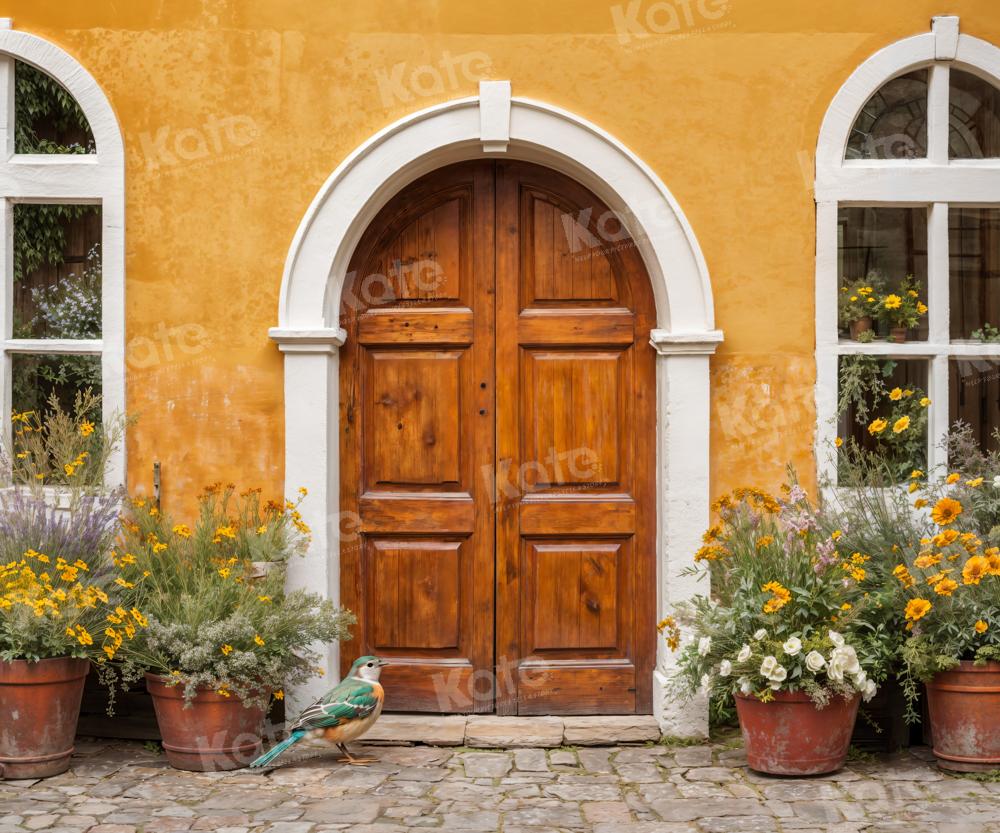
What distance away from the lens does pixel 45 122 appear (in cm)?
576

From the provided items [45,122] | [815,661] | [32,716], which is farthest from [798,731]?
[45,122]

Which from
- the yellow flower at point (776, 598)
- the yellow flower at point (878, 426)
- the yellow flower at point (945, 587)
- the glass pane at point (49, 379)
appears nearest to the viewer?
the yellow flower at point (945, 587)

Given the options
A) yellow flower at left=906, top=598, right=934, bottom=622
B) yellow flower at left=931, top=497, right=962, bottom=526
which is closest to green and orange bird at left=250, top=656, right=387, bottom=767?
yellow flower at left=906, top=598, right=934, bottom=622

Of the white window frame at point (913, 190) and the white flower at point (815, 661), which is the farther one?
the white window frame at point (913, 190)

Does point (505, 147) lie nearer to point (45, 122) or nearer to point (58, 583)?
point (45, 122)

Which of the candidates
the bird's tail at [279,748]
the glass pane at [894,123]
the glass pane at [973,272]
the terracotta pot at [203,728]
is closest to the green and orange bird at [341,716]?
the bird's tail at [279,748]

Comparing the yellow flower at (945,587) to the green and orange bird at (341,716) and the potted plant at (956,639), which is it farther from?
the green and orange bird at (341,716)

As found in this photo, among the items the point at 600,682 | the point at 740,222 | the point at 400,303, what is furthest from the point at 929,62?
the point at 600,682

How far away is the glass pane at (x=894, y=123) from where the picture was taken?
569cm

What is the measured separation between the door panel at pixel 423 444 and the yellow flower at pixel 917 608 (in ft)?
6.29

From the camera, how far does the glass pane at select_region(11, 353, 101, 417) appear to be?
5758 millimetres

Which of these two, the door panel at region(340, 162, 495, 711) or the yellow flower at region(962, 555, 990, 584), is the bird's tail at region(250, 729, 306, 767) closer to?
the door panel at region(340, 162, 495, 711)

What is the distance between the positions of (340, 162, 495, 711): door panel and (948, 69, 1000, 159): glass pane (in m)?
2.17

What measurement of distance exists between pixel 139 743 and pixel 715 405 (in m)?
3.01
